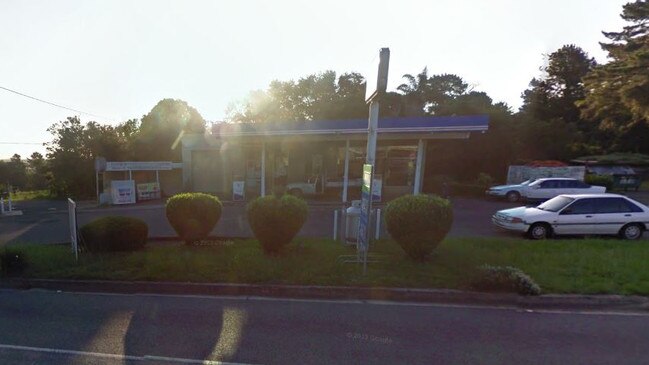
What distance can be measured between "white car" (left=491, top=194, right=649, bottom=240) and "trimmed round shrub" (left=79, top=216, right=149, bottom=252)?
10.6 m

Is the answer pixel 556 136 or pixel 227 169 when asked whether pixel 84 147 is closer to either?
pixel 227 169

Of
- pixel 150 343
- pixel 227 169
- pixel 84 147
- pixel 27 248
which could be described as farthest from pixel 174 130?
pixel 150 343

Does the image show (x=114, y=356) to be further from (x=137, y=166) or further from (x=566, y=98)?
(x=566, y=98)

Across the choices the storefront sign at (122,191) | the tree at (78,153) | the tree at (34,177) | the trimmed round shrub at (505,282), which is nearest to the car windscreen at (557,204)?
the trimmed round shrub at (505,282)

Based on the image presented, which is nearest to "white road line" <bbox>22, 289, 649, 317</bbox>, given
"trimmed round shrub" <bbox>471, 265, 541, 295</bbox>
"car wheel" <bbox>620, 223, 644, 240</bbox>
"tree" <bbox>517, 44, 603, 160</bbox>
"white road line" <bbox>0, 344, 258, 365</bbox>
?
"trimmed round shrub" <bbox>471, 265, 541, 295</bbox>

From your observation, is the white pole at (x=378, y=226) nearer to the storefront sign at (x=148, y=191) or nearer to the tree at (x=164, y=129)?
the storefront sign at (x=148, y=191)

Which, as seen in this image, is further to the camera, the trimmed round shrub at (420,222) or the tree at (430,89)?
the tree at (430,89)

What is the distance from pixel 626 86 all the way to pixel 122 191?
107 feet

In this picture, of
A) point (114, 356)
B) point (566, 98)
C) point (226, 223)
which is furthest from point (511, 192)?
point (566, 98)

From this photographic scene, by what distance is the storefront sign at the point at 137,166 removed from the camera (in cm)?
2036

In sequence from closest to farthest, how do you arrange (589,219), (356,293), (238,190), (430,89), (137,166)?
(356,293)
(589,219)
(238,190)
(137,166)
(430,89)

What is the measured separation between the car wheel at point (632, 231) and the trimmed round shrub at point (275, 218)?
9.43 m

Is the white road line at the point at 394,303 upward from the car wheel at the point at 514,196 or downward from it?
downward

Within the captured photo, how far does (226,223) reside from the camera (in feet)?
43.2
